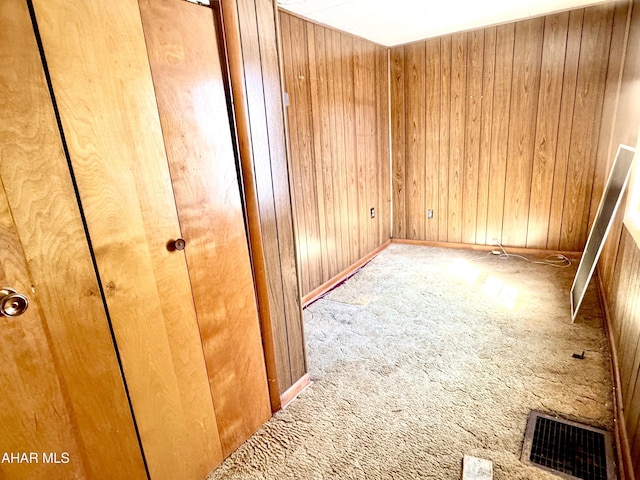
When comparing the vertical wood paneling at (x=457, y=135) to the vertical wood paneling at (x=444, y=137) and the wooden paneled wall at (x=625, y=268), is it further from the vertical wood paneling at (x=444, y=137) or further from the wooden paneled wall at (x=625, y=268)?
the wooden paneled wall at (x=625, y=268)

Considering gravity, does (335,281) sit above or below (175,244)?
below

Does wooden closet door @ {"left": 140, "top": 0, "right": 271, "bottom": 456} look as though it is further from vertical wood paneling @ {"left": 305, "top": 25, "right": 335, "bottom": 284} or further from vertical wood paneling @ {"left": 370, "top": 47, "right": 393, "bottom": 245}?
vertical wood paneling @ {"left": 370, "top": 47, "right": 393, "bottom": 245}

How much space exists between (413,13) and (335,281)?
2.34 m

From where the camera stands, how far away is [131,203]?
114 cm

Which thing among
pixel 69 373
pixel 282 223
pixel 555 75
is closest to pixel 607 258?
pixel 555 75

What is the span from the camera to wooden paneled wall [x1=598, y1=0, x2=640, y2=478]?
1352 millimetres

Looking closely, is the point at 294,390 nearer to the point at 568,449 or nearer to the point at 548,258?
the point at 568,449

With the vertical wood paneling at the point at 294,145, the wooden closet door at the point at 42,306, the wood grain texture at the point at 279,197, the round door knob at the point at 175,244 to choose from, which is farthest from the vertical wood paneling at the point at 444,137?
the wooden closet door at the point at 42,306

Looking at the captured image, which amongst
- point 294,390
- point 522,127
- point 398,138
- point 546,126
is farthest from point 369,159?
point 294,390

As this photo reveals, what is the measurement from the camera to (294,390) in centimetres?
188

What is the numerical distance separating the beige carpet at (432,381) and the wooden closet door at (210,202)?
341mm

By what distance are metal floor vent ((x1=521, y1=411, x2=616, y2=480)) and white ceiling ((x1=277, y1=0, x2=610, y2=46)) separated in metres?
2.74

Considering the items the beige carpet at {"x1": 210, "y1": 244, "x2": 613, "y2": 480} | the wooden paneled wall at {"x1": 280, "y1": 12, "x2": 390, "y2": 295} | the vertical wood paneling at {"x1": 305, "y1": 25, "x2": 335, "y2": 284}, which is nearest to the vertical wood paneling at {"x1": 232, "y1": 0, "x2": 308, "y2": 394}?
the beige carpet at {"x1": 210, "y1": 244, "x2": 613, "y2": 480}

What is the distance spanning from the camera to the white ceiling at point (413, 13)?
2574mm
